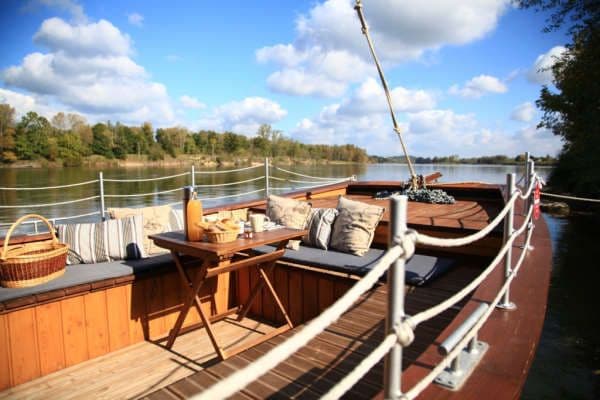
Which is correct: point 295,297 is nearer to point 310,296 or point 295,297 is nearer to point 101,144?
point 310,296

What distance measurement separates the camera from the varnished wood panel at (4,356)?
2186 millimetres

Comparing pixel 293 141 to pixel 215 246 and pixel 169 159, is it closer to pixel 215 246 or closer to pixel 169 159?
pixel 169 159

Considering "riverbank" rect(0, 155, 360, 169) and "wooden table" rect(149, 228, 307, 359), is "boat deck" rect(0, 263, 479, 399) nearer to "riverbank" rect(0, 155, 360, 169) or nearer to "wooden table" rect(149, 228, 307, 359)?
"wooden table" rect(149, 228, 307, 359)

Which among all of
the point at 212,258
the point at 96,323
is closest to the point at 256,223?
the point at 212,258

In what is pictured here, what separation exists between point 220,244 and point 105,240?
1161 mm

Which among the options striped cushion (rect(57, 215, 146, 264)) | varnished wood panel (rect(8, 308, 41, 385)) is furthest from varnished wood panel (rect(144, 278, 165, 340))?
varnished wood panel (rect(8, 308, 41, 385))

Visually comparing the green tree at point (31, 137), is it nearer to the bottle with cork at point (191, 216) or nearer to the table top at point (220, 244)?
the table top at point (220, 244)

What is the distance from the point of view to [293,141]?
4966 centimetres

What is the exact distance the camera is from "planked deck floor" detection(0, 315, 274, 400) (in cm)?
219

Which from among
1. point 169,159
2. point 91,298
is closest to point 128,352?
point 91,298

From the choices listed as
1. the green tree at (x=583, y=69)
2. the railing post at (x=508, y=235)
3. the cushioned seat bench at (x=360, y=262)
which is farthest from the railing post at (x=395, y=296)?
the green tree at (x=583, y=69)

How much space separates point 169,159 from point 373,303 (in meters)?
42.3

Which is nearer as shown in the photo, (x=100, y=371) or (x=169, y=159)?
(x=100, y=371)

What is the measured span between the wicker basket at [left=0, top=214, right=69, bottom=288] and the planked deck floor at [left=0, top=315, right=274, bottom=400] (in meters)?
0.61
